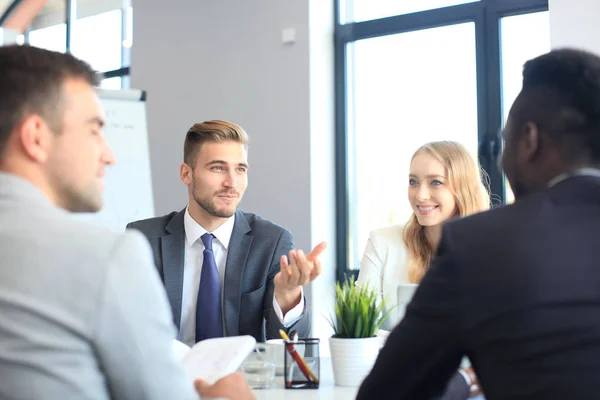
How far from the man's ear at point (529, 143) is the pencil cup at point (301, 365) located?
952 millimetres

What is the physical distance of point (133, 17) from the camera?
20.2 ft

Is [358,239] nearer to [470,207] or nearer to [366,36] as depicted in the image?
[366,36]

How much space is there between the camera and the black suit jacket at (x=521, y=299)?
1.13 metres

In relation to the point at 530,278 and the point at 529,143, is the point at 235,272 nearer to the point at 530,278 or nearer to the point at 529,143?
the point at 529,143

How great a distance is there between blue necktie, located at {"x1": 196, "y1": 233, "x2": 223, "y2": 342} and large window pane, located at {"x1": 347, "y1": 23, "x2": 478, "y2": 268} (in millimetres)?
2387

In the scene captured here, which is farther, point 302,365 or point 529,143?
point 302,365

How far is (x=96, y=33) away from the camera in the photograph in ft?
22.5

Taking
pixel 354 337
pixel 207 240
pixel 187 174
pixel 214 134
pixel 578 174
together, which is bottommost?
pixel 354 337

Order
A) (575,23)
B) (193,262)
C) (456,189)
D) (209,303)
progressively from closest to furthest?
(209,303) < (193,262) < (456,189) < (575,23)

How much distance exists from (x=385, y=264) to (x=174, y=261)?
1.01 metres

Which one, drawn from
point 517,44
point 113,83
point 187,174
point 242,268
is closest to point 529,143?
point 242,268

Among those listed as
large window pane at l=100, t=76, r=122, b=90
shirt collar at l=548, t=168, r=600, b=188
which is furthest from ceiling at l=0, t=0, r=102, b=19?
shirt collar at l=548, t=168, r=600, b=188

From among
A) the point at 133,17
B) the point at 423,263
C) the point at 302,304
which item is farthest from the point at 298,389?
the point at 133,17

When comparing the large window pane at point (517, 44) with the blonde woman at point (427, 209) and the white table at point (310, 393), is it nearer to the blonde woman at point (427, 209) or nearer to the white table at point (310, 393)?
the blonde woman at point (427, 209)
